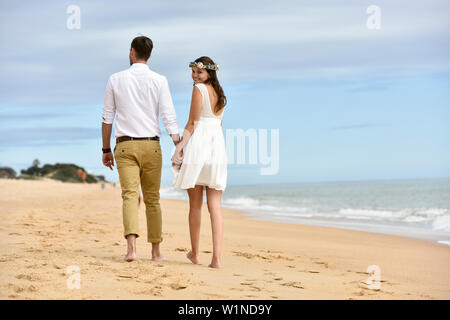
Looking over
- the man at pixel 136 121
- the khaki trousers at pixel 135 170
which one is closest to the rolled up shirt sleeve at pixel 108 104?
the man at pixel 136 121

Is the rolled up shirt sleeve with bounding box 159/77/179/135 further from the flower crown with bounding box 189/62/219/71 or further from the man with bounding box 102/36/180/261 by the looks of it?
the flower crown with bounding box 189/62/219/71

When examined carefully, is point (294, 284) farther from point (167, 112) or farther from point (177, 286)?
point (167, 112)

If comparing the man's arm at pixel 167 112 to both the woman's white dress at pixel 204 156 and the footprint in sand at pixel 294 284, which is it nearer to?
the woman's white dress at pixel 204 156

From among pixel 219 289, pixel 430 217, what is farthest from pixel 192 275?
pixel 430 217

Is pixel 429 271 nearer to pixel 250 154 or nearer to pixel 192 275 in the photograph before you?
pixel 250 154

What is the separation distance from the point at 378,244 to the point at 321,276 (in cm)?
416

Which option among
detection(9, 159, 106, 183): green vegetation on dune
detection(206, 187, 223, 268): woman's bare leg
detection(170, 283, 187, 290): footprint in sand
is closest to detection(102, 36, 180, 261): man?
detection(206, 187, 223, 268): woman's bare leg

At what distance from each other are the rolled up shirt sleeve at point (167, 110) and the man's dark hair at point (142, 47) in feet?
0.93

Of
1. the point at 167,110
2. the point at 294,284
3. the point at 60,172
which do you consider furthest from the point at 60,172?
the point at 294,284

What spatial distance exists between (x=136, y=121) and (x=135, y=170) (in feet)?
1.48

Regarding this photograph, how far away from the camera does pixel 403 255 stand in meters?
7.37

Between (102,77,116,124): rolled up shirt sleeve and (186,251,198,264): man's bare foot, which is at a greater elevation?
(102,77,116,124): rolled up shirt sleeve

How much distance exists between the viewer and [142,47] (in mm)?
4863

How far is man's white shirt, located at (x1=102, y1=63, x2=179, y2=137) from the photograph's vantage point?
4.80m
